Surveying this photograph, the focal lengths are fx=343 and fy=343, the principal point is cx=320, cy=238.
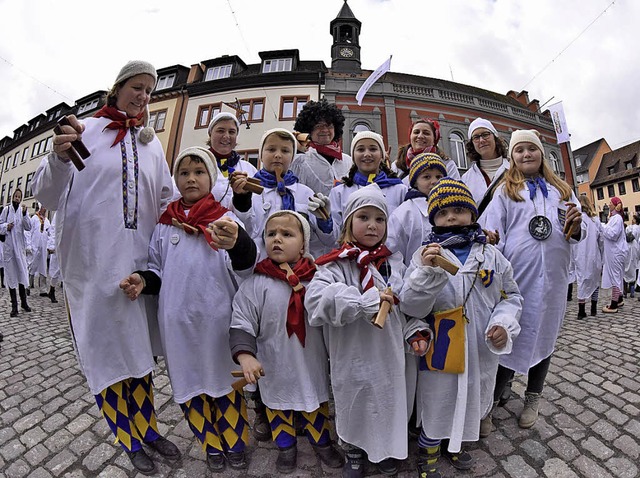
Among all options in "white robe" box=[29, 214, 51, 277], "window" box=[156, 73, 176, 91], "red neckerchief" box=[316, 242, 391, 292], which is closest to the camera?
"red neckerchief" box=[316, 242, 391, 292]

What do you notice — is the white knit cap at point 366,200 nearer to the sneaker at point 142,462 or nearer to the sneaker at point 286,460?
the sneaker at point 286,460

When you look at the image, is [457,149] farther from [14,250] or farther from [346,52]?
[14,250]

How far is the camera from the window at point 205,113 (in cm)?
2106

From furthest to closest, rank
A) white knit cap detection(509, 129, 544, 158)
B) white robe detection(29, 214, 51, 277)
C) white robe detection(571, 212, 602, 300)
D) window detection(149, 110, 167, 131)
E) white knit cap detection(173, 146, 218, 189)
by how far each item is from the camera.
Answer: window detection(149, 110, 167, 131), white robe detection(29, 214, 51, 277), white robe detection(571, 212, 602, 300), white knit cap detection(509, 129, 544, 158), white knit cap detection(173, 146, 218, 189)

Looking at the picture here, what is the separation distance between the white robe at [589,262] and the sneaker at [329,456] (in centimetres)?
653

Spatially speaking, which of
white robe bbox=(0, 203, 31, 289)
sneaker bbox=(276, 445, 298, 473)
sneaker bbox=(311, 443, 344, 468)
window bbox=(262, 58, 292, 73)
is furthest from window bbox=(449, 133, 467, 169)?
sneaker bbox=(276, 445, 298, 473)

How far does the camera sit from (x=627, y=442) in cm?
242

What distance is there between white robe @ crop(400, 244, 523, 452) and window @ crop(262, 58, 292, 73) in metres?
21.8

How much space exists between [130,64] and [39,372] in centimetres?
378

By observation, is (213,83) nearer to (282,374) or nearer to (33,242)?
(33,242)

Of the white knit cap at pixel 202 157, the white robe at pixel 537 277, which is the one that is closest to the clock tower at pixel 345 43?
the white robe at pixel 537 277

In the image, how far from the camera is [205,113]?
21.2 metres

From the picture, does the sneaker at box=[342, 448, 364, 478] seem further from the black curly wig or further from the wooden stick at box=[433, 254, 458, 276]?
the black curly wig

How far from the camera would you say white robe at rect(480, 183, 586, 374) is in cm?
248
